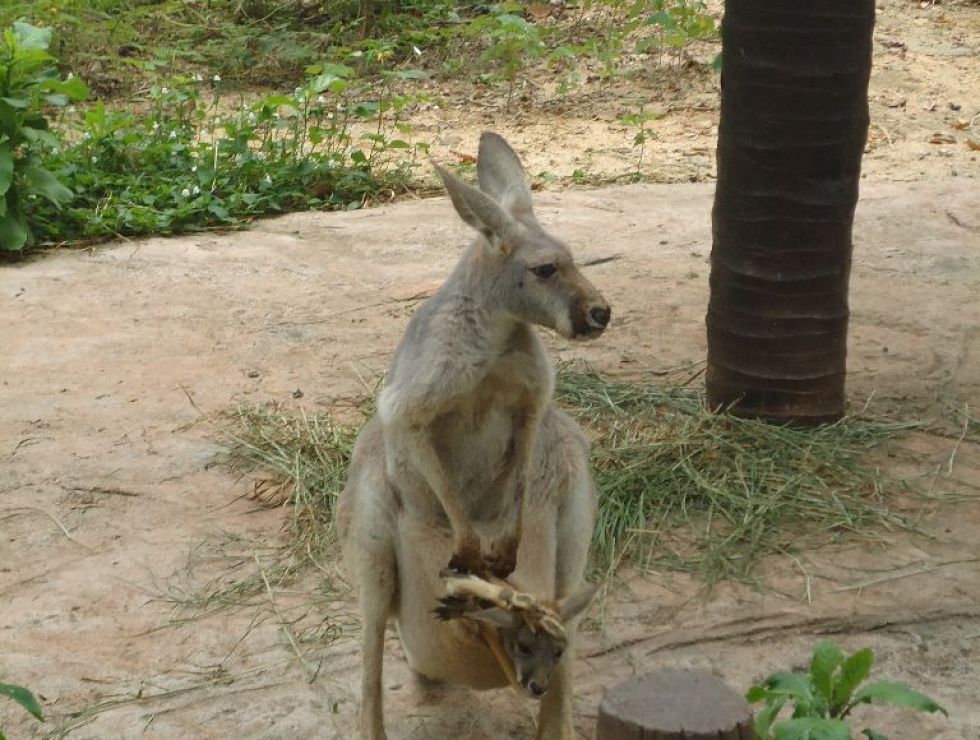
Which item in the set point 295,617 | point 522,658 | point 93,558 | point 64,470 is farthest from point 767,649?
point 64,470

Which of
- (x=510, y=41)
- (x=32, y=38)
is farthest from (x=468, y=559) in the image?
(x=510, y=41)

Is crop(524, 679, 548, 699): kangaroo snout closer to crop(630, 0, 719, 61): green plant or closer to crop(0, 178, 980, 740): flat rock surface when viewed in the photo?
crop(0, 178, 980, 740): flat rock surface

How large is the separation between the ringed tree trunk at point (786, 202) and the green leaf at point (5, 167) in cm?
419

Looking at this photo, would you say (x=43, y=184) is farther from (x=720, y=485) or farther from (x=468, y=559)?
(x=468, y=559)

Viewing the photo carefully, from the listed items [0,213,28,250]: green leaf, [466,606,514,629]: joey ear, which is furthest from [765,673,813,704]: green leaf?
[0,213,28,250]: green leaf

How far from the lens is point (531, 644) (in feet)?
10.6

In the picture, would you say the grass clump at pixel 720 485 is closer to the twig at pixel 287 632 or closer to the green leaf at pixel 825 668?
the twig at pixel 287 632

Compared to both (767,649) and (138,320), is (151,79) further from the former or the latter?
(767,649)

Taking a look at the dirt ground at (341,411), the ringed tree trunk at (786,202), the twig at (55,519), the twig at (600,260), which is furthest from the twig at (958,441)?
the twig at (55,519)

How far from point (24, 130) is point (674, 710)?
624cm

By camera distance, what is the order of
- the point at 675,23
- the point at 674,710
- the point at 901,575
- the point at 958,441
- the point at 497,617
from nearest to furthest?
the point at 674,710
the point at 497,617
the point at 901,575
the point at 958,441
the point at 675,23

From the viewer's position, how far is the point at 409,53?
11766 millimetres

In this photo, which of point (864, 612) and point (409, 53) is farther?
point (409, 53)

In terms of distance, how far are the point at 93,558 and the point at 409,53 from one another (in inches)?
309
